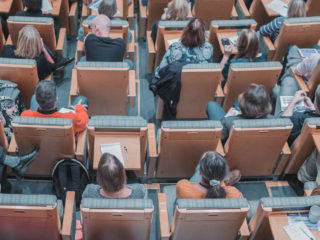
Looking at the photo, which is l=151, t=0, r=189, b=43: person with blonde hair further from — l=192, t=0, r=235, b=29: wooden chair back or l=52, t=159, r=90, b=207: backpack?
l=52, t=159, r=90, b=207: backpack

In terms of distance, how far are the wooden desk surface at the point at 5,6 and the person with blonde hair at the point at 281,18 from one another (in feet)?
9.41

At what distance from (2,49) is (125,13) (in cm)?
155

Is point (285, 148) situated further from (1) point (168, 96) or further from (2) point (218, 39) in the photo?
(2) point (218, 39)

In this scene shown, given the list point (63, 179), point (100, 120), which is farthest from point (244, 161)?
point (63, 179)

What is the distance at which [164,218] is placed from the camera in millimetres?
2793


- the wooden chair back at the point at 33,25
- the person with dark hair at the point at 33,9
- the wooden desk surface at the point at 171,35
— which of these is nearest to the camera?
the wooden chair back at the point at 33,25

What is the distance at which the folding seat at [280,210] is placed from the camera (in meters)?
2.55

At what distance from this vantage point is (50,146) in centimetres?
305

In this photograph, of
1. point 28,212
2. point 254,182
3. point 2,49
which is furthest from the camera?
point 2,49

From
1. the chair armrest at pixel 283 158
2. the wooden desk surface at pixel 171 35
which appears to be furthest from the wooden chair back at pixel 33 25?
the chair armrest at pixel 283 158

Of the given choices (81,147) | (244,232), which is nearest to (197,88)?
(81,147)

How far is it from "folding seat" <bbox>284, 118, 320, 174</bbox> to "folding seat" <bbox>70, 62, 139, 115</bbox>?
4.90 feet

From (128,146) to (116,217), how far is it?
0.71 metres

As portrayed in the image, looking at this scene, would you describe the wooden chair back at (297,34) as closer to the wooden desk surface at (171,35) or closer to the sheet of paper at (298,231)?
the wooden desk surface at (171,35)
